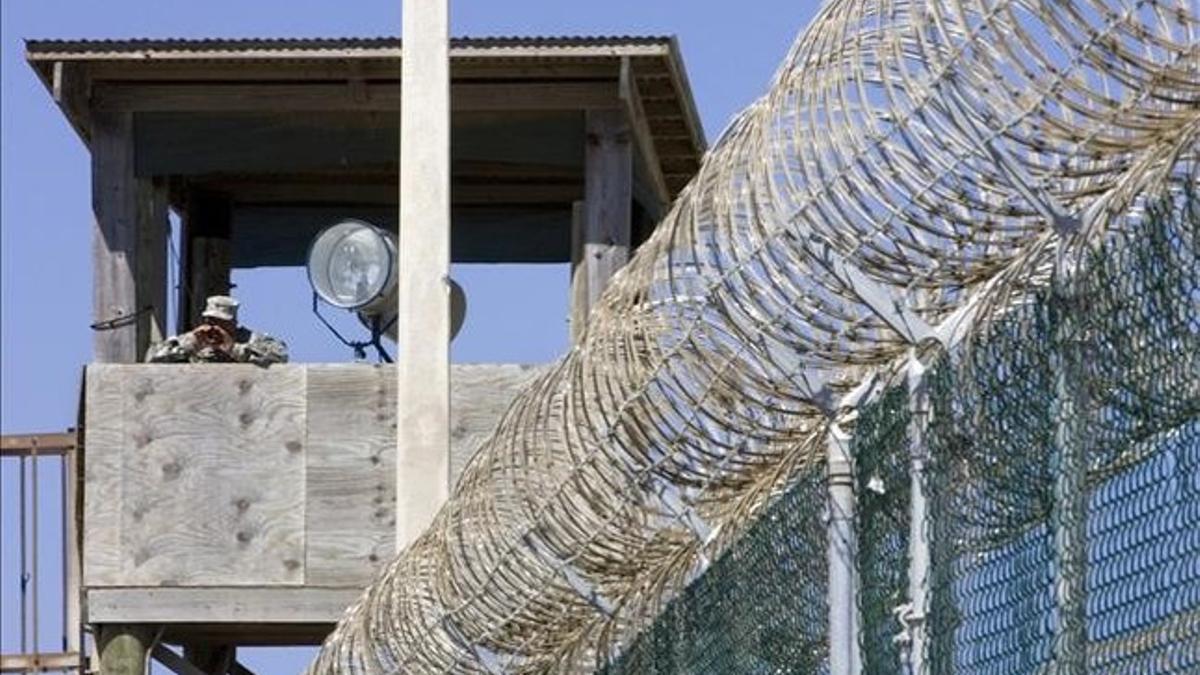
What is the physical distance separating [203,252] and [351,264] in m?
2.14

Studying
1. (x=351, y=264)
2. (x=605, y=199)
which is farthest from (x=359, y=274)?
(x=605, y=199)

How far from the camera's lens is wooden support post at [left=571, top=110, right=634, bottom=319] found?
15742 mm

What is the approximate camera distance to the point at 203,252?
60.5ft

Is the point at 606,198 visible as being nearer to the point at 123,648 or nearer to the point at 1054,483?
the point at 123,648

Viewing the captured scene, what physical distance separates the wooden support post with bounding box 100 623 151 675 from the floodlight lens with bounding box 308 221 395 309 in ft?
5.86

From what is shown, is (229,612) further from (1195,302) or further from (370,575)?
(1195,302)

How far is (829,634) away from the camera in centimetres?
565

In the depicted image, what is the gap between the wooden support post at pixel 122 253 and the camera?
16.0 m

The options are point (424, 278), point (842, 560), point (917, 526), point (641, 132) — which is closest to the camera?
point (917, 526)

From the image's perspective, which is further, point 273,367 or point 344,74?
point 344,74

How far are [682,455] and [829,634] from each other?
19.4 inches

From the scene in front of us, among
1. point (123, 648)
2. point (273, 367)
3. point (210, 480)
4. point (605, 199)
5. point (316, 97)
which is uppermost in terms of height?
point (316, 97)

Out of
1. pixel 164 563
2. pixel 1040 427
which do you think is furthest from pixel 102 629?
pixel 1040 427

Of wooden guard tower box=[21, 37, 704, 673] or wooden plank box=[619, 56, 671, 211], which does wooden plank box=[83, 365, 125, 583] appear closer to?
wooden guard tower box=[21, 37, 704, 673]
